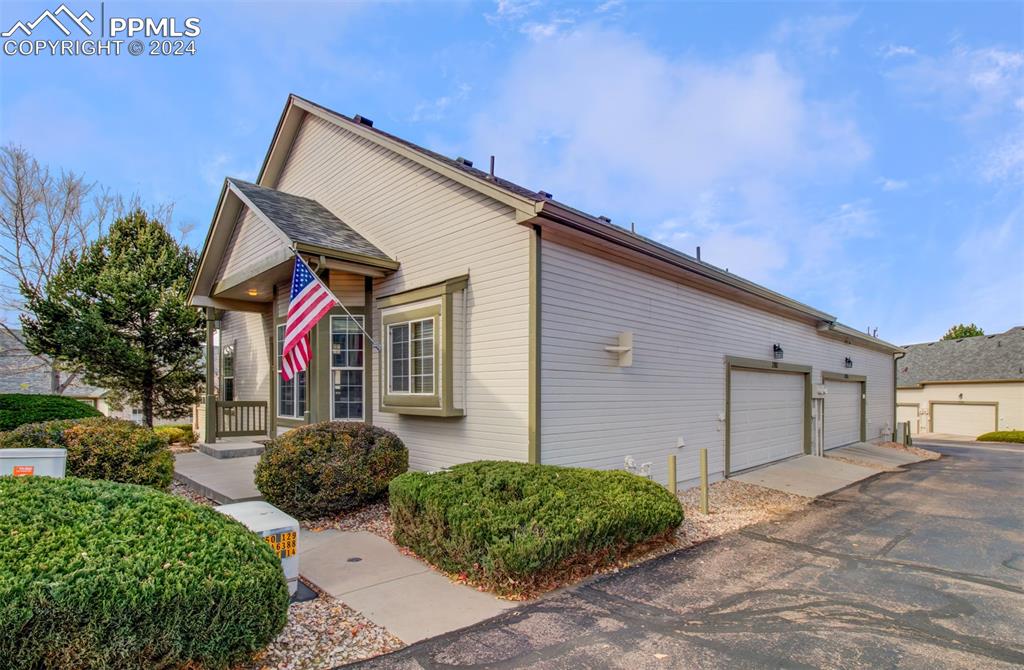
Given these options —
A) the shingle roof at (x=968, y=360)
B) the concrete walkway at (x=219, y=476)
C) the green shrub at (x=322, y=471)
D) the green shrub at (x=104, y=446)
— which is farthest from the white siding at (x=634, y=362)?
the shingle roof at (x=968, y=360)

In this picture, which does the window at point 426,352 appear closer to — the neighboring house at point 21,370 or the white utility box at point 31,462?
the white utility box at point 31,462

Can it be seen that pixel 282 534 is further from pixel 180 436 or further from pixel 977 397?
pixel 977 397

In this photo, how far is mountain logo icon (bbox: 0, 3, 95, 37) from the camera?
9.36 m

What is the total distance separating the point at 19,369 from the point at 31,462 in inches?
973

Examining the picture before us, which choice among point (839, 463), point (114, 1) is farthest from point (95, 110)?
Answer: point (839, 463)

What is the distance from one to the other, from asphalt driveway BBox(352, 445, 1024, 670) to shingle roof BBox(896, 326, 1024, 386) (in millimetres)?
28726

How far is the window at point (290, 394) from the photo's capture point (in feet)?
34.0

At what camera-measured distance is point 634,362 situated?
8492 mm

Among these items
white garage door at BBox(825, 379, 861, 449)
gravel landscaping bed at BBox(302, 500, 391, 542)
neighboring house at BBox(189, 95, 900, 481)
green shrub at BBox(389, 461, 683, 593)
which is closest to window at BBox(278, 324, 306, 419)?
neighboring house at BBox(189, 95, 900, 481)

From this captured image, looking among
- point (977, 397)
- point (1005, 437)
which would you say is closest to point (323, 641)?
point (1005, 437)

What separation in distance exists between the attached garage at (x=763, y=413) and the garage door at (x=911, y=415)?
78.6 feet

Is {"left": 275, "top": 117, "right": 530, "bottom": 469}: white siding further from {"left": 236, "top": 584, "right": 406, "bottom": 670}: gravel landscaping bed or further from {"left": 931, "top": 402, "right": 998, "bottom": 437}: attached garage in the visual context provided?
{"left": 931, "top": 402, "right": 998, "bottom": 437}: attached garage

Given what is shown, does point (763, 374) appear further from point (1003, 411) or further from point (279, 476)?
point (1003, 411)

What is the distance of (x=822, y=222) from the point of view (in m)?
17.1
